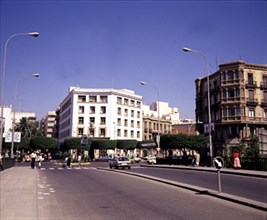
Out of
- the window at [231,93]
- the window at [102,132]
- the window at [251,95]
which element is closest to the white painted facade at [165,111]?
the window at [102,132]

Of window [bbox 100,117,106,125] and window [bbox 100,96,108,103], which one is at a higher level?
window [bbox 100,96,108,103]

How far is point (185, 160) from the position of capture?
37.9 meters

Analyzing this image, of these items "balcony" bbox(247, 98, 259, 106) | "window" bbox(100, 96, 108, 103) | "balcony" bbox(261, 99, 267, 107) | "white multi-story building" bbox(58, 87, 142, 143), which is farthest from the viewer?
"window" bbox(100, 96, 108, 103)

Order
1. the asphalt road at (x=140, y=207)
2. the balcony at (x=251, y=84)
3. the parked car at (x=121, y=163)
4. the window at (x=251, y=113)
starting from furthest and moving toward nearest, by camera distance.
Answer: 1. the balcony at (x=251, y=84)
2. the window at (x=251, y=113)
3. the parked car at (x=121, y=163)
4. the asphalt road at (x=140, y=207)

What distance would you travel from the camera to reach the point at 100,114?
281 feet

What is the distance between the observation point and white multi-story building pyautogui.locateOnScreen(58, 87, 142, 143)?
84.2 m

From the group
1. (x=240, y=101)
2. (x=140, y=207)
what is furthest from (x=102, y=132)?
(x=140, y=207)

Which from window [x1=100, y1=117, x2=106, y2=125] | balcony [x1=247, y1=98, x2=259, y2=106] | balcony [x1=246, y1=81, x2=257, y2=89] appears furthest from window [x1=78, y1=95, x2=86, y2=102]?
balcony [x1=247, y1=98, x2=259, y2=106]

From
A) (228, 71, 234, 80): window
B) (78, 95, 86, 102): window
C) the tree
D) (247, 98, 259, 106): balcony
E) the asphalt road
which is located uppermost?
(78, 95, 86, 102): window

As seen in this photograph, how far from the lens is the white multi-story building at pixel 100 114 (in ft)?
276

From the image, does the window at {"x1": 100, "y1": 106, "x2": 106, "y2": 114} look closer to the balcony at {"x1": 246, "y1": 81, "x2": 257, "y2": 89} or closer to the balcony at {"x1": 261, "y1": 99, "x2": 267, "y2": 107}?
the balcony at {"x1": 246, "y1": 81, "x2": 257, "y2": 89}

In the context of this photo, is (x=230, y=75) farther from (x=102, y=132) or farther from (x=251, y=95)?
(x=102, y=132)

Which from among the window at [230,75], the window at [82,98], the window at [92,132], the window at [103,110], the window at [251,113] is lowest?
the window at [92,132]

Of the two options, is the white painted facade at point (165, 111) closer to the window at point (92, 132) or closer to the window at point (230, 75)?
the window at point (92, 132)
